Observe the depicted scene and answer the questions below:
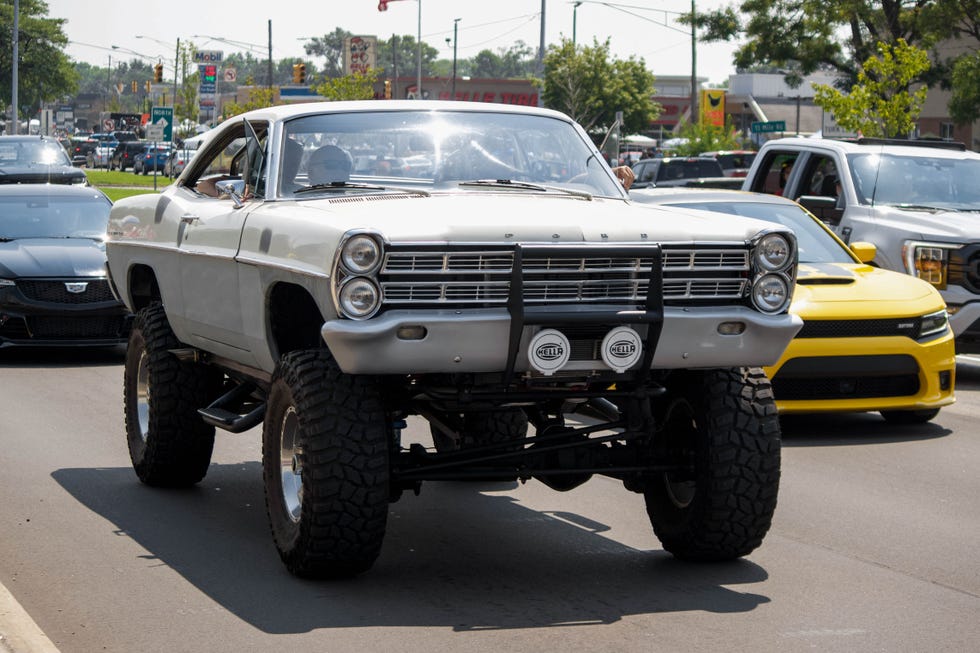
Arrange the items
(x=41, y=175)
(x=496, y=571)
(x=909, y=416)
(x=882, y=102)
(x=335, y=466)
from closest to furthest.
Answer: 1. (x=335, y=466)
2. (x=496, y=571)
3. (x=909, y=416)
4. (x=41, y=175)
5. (x=882, y=102)

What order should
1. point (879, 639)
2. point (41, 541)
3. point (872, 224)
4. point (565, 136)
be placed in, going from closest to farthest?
1. point (879, 639)
2. point (41, 541)
3. point (565, 136)
4. point (872, 224)

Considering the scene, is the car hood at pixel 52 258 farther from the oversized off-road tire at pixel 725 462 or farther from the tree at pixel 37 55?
the tree at pixel 37 55

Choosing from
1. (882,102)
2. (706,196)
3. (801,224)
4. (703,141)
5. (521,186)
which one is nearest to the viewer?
(521,186)

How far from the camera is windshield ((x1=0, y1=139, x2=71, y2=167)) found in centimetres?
2809

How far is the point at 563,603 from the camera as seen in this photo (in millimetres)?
6203

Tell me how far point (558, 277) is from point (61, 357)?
386 inches

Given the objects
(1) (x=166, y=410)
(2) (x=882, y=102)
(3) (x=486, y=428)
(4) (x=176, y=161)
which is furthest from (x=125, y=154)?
(3) (x=486, y=428)

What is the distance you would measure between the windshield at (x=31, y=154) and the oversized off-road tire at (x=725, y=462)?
75.0 feet

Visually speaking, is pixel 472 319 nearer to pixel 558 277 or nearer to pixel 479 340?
pixel 479 340

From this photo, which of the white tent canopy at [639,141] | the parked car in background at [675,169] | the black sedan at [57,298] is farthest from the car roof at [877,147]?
the white tent canopy at [639,141]

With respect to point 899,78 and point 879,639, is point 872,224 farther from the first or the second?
point 899,78

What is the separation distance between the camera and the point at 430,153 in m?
7.50

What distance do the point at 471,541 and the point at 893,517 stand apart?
7.16 feet

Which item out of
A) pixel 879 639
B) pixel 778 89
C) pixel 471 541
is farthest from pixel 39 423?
pixel 778 89
